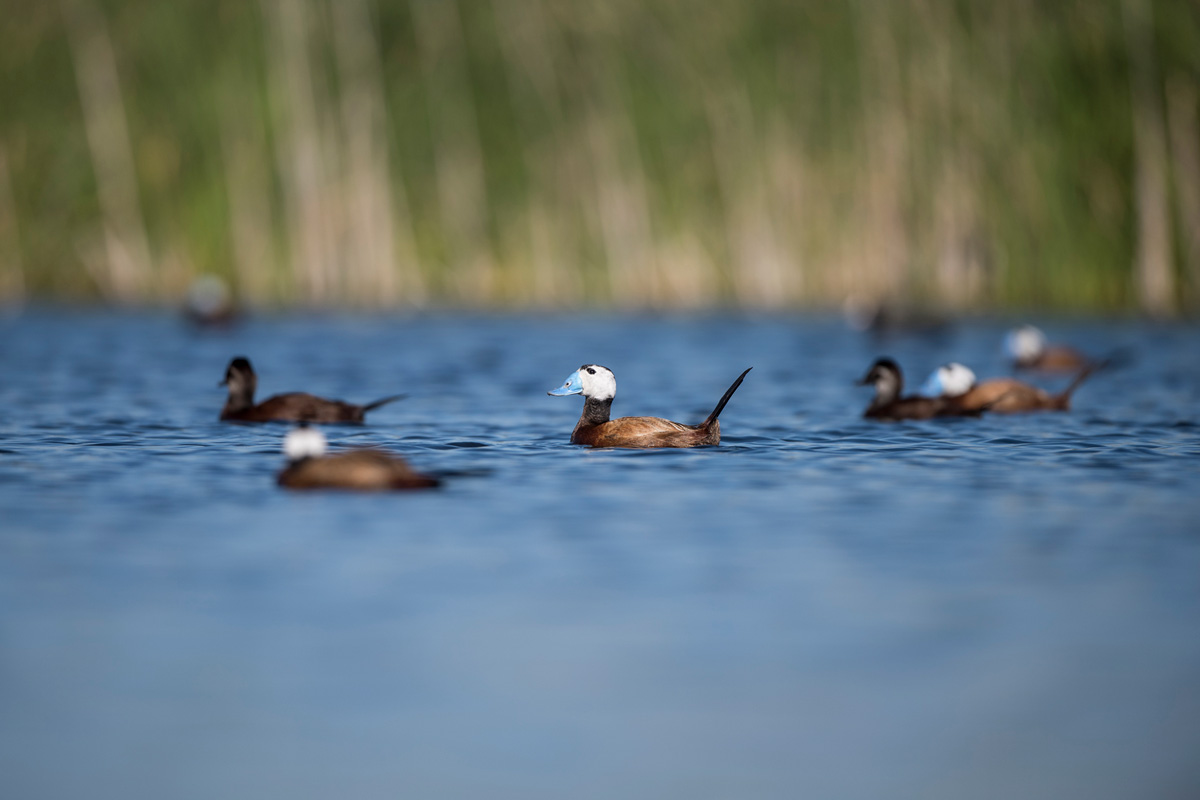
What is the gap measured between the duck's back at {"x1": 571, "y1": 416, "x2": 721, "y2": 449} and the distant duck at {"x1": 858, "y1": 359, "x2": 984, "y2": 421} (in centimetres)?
254

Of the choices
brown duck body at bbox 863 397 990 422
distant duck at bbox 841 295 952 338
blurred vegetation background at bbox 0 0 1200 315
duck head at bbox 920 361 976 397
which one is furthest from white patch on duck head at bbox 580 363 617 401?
blurred vegetation background at bbox 0 0 1200 315

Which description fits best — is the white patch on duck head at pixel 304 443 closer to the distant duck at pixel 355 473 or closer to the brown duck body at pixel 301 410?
the distant duck at pixel 355 473

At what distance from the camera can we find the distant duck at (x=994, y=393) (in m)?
14.0

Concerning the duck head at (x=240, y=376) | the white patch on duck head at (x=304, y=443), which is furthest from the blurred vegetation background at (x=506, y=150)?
the white patch on duck head at (x=304, y=443)

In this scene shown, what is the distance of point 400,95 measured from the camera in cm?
2747

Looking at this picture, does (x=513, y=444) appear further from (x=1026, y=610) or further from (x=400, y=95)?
(x=400, y=95)

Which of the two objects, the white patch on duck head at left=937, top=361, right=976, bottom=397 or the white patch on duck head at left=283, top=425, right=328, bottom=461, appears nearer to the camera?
the white patch on duck head at left=283, top=425, right=328, bottom=461

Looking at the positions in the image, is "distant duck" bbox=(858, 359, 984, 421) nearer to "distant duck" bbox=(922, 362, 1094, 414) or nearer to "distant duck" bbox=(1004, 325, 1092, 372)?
"distant duck" bbox=(922, 362, 1094, 414)

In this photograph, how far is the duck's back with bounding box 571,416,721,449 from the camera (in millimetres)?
11477

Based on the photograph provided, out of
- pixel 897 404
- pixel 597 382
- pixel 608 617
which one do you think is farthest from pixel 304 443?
pixel 897 404

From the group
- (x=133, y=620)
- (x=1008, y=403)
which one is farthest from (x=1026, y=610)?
(x=1008, y=403)

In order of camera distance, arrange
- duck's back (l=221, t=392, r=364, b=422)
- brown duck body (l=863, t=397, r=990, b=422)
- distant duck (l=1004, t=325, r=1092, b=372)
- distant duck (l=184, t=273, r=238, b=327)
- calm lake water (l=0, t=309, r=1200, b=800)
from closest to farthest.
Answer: calm lake water (l=0, t=309, r=1200, b=800)
duck's back (l=221, t=392, r=364, b=422)
brown duck body (l=863, t=397, r=990, b=422)
distant duck (l=1004, t=325, r=1092, b=372)
distant duck (l=184, t=273, r=238, b=327)

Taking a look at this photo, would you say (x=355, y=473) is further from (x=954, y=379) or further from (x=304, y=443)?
(x=954, y=379)

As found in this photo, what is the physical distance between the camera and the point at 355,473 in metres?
9.27
